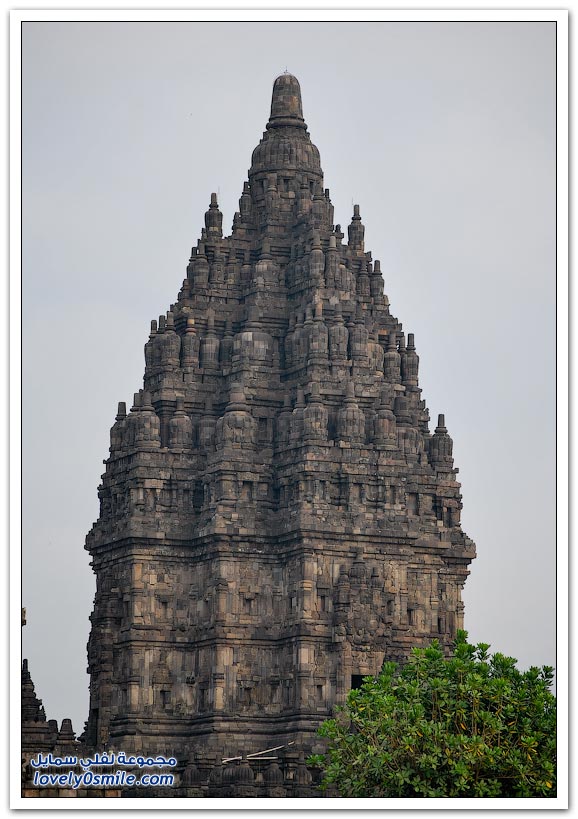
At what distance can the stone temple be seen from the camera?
107 m

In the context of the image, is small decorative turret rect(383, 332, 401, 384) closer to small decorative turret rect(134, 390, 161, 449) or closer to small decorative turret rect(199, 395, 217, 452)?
small decorative turret rect(199, 395, 217, 452)

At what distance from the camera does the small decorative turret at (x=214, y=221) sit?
116125 millimetres

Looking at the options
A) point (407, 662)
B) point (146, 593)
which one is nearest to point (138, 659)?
point (146, 593)

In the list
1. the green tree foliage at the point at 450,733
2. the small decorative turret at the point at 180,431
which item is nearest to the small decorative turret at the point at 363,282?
the small decorative turret at the point at 180,431

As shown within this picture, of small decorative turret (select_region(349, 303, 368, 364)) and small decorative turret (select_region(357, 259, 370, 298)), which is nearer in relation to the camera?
small decorative turret (select_region(349, 303, 368, 364))

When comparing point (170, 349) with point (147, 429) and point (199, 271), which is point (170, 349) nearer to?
point (147, 429)

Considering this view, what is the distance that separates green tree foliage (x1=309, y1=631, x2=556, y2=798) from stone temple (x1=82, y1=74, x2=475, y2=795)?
8527 millimetres

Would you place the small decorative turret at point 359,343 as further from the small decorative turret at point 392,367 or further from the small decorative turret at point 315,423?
the small decorative turret at point 315,423

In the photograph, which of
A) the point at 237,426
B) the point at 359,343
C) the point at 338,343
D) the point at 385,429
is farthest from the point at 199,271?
the point at 385,429

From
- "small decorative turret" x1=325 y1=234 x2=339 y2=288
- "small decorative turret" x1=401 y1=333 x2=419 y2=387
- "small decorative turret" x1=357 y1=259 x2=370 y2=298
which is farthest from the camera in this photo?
"small decorative turret" x1=357 y1=259 x2=370 y2=298

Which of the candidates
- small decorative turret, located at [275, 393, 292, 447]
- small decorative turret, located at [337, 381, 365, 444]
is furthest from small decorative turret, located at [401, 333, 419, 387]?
small decorative turret, located at [275, 393, 292, 447]

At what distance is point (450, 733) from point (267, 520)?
1808 centimetres
